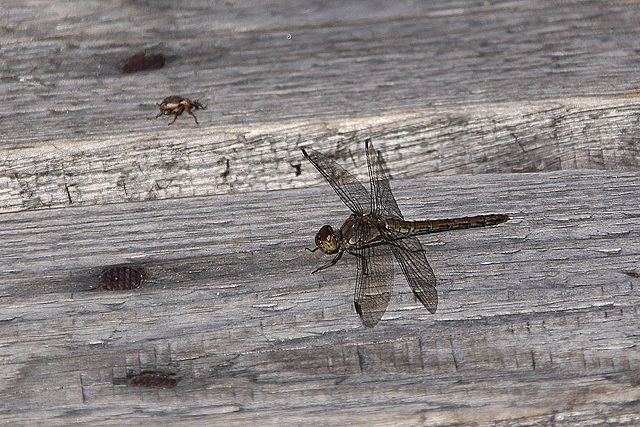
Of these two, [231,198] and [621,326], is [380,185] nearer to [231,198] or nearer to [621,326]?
[231,198]

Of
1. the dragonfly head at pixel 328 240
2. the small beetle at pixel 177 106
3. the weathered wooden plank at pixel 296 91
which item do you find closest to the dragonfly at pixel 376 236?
the dragonfly head at pixel 328 240

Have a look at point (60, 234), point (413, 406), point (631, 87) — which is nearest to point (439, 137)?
point (631, 87)

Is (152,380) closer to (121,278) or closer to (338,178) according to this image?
(121,278)

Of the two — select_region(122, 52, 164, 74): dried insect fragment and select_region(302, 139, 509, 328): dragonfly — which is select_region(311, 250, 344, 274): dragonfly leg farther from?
select_region(122, 52, 164, 74): dried insect fragment

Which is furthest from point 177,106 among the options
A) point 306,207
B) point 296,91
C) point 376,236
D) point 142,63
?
point 376,236

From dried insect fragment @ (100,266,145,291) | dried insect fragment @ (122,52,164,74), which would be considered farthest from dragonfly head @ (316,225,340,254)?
dried insect fragment @ (122,52,164,74)

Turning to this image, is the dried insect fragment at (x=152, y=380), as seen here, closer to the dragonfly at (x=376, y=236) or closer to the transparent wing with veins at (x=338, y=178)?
the dragonfly at (x=376, y=236)
